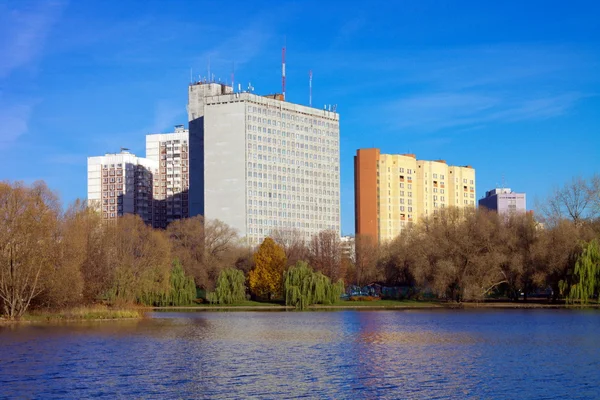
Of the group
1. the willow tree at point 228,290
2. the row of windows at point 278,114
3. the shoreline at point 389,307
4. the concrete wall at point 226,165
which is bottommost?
the shoreline at point 389,307

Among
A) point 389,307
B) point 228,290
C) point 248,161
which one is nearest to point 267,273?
point 228,290

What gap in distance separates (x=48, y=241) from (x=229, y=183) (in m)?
115

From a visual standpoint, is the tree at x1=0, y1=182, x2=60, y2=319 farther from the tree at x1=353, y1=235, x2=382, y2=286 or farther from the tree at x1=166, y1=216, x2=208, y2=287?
the tree at x1=353, y1=235, x2=382, y2=286

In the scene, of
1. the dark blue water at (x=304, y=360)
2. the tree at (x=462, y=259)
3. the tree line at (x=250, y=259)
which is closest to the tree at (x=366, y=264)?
the tree line at (x=250, y=259)

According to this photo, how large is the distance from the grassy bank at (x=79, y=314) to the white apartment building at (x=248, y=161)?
104 meters

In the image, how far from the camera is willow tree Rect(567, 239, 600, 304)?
8800 centimetres

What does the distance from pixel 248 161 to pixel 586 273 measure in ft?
343

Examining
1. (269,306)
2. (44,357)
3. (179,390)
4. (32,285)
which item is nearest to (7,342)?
(44,357)

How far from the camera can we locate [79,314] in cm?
7150

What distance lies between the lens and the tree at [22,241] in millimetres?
65688

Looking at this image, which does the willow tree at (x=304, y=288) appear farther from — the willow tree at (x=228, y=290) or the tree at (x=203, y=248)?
the tree at (x=203, y=248)

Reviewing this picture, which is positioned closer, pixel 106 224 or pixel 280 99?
pixel 106 224

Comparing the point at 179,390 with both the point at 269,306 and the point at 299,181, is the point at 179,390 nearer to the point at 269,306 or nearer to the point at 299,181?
the point at 269,306

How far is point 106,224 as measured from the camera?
3187 inches
